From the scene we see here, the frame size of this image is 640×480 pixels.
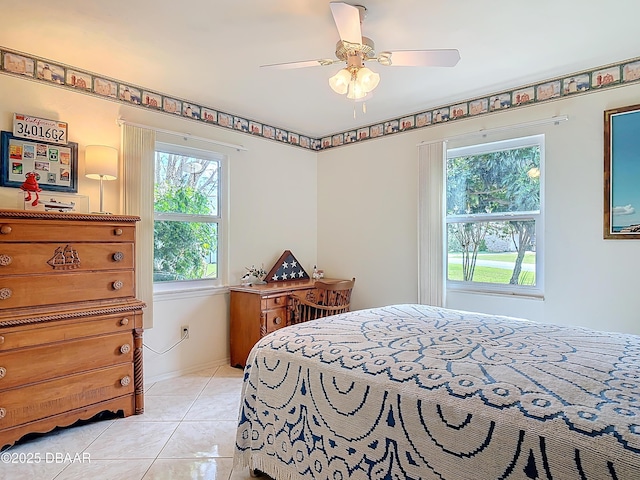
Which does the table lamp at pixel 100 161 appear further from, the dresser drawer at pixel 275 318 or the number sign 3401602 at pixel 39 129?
the dresser drawer at pixel 275 318

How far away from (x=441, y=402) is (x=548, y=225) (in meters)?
2.33

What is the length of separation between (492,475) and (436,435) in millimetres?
174

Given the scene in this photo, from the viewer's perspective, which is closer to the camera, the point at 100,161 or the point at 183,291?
the point at 100,161

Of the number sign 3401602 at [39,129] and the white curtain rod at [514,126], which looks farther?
the white curtain rod at [514,126]

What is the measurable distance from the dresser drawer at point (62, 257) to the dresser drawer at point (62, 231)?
0.03 metres

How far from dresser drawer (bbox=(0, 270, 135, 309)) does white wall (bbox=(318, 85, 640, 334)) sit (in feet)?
7.84

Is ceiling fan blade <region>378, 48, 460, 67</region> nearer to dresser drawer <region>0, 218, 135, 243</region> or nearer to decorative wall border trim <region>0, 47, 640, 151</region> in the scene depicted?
decorative wall border trim <region>0, 47, 640, 151</region>

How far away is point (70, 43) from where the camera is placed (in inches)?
93.3

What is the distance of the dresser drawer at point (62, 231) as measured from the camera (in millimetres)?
2133

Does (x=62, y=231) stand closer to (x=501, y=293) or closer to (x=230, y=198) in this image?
(x=230, y=198)

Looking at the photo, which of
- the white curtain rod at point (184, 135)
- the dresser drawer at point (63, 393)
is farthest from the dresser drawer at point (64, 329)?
the white curtain rod at point (184, 135)

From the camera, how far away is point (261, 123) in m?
A: 3.99

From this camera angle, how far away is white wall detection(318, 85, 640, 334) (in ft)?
8.63

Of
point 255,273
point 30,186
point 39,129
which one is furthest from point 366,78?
point 255,273
